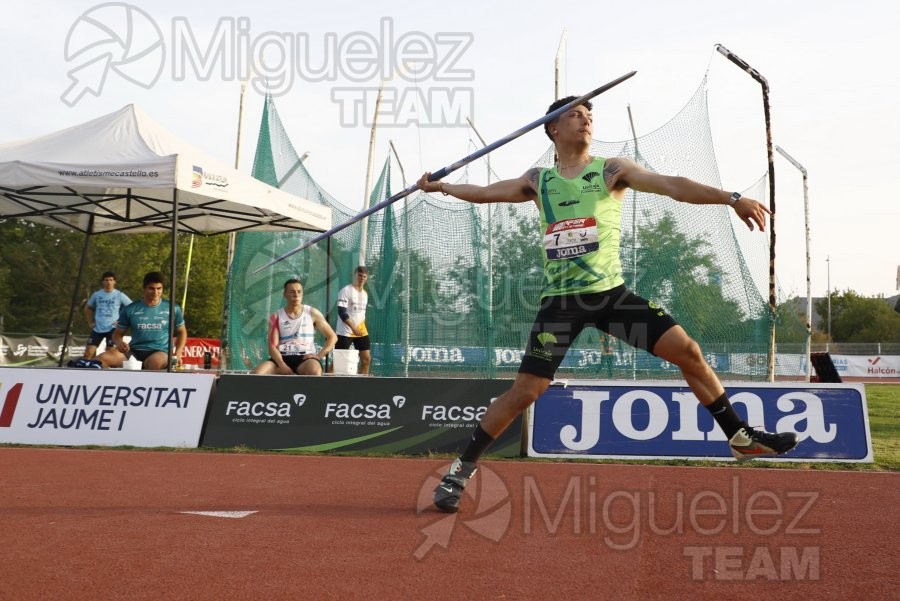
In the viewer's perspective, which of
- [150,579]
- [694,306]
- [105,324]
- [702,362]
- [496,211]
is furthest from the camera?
[496,211]

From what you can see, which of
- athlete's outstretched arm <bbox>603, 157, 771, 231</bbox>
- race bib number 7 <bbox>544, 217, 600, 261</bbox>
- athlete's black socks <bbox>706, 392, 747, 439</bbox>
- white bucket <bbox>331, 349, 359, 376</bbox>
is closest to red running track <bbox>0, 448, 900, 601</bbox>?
athlete's black socks <bbox>706, 392, 747, 439</bbox>

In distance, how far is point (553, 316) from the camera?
4.54 m

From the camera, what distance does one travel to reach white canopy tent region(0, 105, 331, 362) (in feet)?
30.9

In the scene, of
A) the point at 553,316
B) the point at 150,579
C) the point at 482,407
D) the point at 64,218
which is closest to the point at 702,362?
the point at 553,316

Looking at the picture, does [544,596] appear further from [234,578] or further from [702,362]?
[702,362]

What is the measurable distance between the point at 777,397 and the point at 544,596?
501cm

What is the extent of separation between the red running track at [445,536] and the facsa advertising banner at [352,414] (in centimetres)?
144

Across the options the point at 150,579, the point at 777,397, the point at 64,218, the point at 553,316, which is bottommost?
the point at 150,579

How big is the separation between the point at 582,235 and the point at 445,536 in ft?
5.67

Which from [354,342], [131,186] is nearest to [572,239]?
[131,186]

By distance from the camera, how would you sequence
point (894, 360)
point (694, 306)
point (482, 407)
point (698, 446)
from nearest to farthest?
point (698, 446) → point (482, 407) → point (694, 306) → point (894, 360)

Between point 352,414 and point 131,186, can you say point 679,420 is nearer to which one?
point 352,414

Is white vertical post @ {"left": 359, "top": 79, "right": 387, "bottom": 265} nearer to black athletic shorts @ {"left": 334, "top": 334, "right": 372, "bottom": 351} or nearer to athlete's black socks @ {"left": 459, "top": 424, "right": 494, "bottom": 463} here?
black athletic shorts @ {"left": 334, "top": 334, "right": 372, "bottom": 351}

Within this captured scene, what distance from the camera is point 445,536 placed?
3.99m
